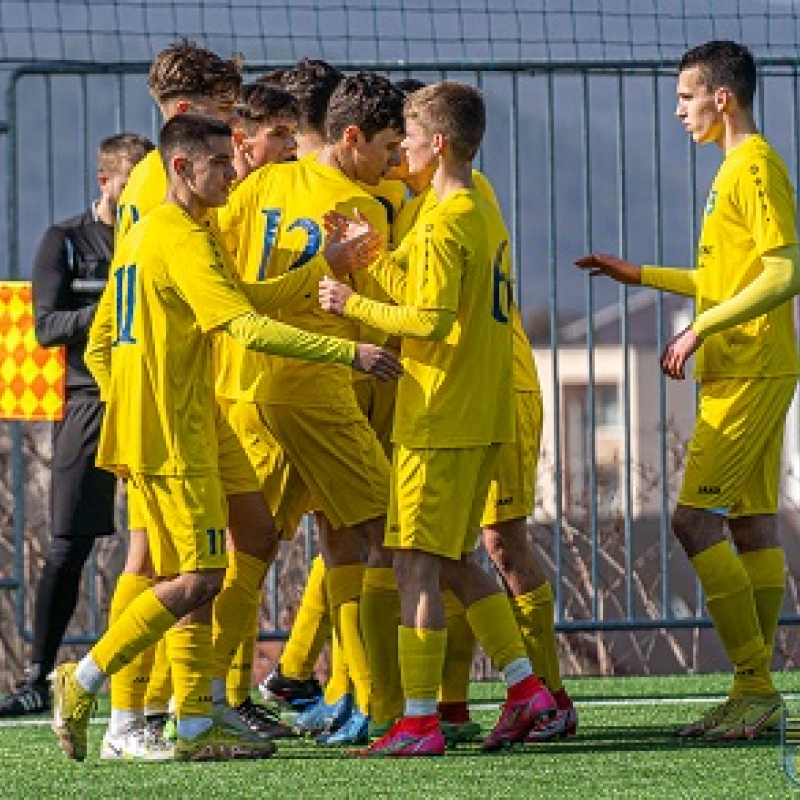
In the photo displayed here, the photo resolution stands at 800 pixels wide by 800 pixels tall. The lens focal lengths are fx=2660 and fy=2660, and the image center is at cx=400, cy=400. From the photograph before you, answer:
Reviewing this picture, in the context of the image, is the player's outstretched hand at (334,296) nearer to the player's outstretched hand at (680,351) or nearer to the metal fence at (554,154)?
the player's outstretched hand at (680,351)

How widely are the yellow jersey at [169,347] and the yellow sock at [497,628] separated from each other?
2.99ft

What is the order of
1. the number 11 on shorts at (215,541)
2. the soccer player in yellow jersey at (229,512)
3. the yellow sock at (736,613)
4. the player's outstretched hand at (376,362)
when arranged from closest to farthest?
the player's outstretched hand at (376,362), the number 11 on shorts at (215,541), the soccer player in yellow jersey at (229,512), the yellow sock at (736,613)

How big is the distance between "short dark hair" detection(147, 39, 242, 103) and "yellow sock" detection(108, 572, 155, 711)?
143 cm

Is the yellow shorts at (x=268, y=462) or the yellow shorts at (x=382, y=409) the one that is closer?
the yellow shorts at (x=268, y=462)

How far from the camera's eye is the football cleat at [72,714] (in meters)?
7.16

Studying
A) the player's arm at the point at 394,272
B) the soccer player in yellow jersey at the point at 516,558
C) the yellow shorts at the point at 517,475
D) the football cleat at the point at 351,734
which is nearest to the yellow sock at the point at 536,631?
the soccer player in yellow jersey at the point at 516,558

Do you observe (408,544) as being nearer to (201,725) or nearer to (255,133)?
(201,725)

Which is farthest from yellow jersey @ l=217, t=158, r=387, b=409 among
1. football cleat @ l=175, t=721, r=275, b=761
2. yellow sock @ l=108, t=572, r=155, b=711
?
football cleat @ l=175, t=721, r=275, b=761

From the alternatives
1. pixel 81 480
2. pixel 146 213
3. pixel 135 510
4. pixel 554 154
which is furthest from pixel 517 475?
pixel 554 154

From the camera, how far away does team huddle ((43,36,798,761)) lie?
7.16 metres

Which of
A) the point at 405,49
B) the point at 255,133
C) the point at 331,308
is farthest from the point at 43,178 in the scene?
Result: the point at 331,308

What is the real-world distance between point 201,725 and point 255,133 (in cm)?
185

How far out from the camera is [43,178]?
10.7 meters

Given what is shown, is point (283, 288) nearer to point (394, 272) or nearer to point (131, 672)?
point (394, 272)
